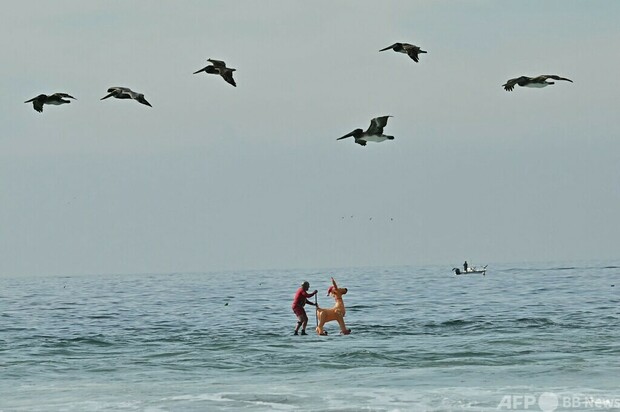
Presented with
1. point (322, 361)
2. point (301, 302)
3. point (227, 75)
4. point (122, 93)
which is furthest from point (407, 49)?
point (301, 302)

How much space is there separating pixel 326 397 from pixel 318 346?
27.7 feet

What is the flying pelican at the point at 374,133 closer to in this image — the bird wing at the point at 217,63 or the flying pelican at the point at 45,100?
the bird wing at the point at 217,63

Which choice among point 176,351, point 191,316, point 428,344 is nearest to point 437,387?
→ point 428,344

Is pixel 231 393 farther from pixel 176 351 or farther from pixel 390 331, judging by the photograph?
pixel 390 331

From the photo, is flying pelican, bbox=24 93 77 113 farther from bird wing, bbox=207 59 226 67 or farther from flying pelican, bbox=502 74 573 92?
flying pelican, bbox=502 74 573 92

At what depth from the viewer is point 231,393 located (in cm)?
2305

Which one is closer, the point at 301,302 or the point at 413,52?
the point at 413,52

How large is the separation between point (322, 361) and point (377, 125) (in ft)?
21.0

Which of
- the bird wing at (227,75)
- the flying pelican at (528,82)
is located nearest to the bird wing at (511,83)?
the flying pelican at (528,82)

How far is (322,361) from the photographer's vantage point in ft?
89.7

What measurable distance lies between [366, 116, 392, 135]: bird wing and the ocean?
5.09m

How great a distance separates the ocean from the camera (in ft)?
71.9

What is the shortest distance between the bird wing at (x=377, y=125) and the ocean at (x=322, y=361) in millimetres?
5089

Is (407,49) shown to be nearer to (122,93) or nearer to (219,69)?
(219,69)
